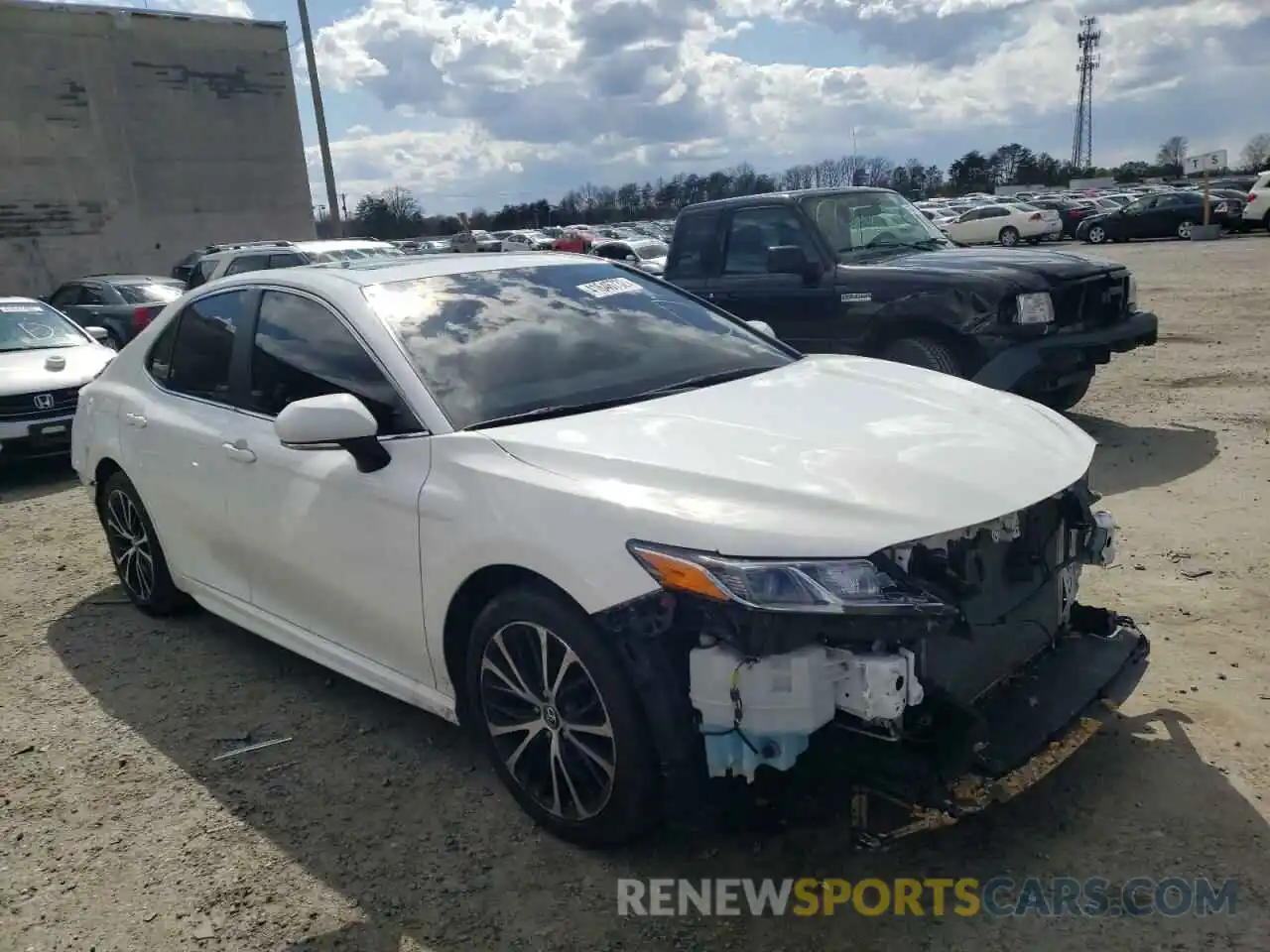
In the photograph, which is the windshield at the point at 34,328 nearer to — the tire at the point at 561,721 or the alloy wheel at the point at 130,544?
the alloy wheel at the point at 130,544

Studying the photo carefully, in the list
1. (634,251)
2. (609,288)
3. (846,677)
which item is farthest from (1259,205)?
(846,677)

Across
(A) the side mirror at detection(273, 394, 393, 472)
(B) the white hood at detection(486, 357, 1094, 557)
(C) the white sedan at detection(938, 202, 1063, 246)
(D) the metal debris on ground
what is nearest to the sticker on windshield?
(B) the white hood at detection(486, 357, 1094, 557)

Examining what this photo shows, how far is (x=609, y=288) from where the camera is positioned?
416cm

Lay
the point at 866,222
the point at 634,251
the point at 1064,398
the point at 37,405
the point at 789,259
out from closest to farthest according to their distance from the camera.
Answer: the point at 789,259 < the point at 1064,398 < the point at 866,222 < the point at 37,405 < the point at 634,251

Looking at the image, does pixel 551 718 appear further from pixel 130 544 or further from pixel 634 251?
pixel 634 251

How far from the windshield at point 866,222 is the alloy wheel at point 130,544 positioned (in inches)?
203

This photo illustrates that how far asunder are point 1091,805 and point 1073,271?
505cm

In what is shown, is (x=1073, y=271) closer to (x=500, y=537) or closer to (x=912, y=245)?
(x=912, y=245)

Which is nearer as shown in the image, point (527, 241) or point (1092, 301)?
point (1092, 301)

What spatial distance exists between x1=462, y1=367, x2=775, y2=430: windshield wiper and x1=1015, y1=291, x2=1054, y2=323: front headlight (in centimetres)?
387

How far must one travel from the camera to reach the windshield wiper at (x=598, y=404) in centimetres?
321

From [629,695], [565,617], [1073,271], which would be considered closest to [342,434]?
[565,617]

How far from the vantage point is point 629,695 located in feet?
8.66

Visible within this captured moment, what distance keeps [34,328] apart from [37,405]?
1822 mm
